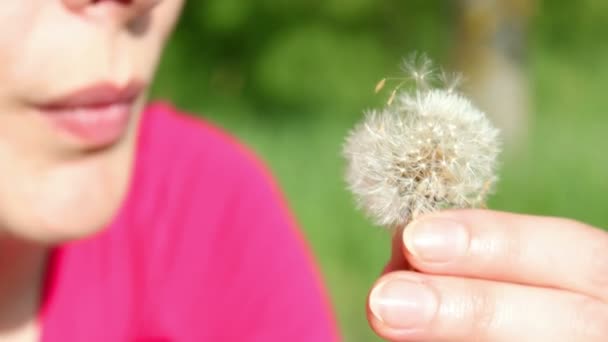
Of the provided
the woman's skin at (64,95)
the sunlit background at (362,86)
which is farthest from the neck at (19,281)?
the sunlit background at (362,86)

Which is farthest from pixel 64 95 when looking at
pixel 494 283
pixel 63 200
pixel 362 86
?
pixel 362 86

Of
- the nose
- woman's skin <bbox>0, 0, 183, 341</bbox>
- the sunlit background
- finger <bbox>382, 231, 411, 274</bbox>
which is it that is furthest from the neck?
the sunlit background

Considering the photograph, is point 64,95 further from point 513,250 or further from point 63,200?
point 513,250

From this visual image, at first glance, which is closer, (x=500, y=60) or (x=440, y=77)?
(x=440, y=77)

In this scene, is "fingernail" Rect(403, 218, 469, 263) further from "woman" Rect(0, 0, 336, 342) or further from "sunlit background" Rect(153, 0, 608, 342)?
"sunlit background" Rect(153, 0, 608, 342)

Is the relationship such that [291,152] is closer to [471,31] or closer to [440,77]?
[471,31]

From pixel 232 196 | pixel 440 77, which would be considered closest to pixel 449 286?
pixel 440 77
